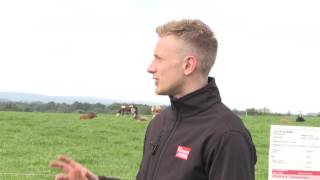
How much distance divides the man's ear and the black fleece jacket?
117mm

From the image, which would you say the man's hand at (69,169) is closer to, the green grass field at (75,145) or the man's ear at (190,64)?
the man's ear at (190,64)

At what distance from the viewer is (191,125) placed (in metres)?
3.49

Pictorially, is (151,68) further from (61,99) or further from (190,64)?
(61,99)

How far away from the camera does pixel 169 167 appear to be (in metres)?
3.44

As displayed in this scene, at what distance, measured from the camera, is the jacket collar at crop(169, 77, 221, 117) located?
3.49 m

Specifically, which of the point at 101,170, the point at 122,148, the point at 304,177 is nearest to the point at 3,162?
the point at 101,170

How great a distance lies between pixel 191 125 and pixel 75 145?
18609 millimetres

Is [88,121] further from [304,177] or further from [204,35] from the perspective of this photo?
[204,35]

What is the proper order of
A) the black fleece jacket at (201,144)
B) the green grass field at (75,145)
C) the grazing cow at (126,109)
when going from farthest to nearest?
the grazing cow at (126,109) < the green grass field at (75,145) < the black fleece jacket at (201,144)
